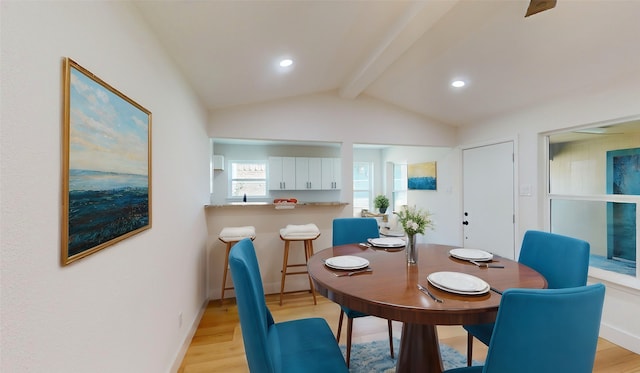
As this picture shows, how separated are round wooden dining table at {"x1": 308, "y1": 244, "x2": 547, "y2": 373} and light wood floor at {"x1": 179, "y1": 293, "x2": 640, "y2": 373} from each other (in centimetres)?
93

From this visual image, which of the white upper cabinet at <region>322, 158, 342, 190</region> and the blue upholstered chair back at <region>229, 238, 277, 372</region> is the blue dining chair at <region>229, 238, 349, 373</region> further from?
the white upper cabinet at <region>322, 158, 342, 190</region>

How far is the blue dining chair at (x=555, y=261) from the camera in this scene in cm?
149

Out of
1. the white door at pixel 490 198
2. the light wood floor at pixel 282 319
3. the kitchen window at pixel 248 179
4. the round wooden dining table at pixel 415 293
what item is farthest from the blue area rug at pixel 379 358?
the kitchen window at pixel 248 179

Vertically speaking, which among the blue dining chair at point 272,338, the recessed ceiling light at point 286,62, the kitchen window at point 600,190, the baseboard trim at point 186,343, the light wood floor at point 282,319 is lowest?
the light wood floor at point 282,319

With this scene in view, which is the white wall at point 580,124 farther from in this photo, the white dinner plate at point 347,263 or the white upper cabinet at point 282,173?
the white upper cabinet at point 282,173

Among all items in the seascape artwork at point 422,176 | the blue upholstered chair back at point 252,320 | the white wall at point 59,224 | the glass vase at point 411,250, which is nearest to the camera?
the white wall at point 59,224

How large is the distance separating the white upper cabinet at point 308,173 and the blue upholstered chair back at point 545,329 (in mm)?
4902

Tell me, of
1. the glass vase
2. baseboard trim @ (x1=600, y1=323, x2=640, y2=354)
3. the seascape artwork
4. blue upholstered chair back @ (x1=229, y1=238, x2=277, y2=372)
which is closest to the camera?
blue upholstered chair back @ (x1=229, y1=238, x2=277, y2=372)

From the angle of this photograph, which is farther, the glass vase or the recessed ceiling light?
the recessed ceiling light

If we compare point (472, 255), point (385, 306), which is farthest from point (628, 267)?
point (385, 306)

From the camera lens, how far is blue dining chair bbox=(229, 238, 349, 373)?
3.16ft

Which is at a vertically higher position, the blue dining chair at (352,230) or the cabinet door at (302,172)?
the cabinet door at (302,172)

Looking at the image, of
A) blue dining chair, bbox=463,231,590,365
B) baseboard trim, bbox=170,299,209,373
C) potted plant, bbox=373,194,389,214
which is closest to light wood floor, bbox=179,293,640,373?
baseboard trim, bbox=170,299,209,373

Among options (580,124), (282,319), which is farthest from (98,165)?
(580,124)
